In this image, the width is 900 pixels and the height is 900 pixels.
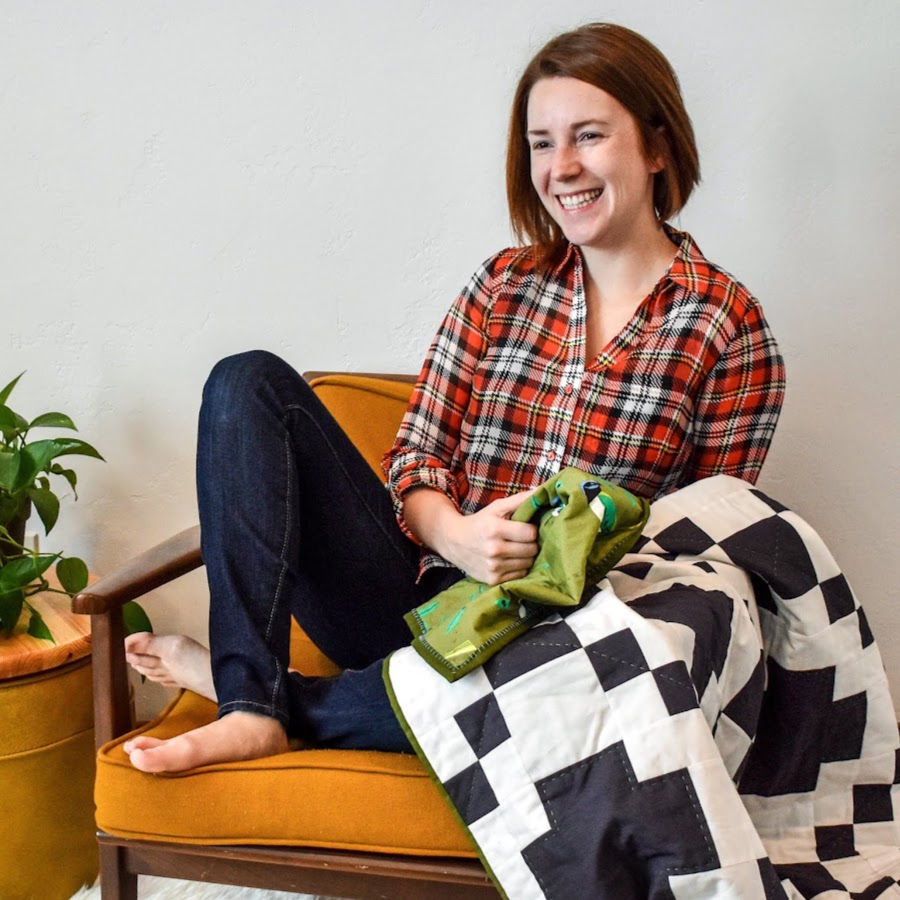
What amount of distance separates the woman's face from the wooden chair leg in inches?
38.5

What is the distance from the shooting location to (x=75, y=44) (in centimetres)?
198

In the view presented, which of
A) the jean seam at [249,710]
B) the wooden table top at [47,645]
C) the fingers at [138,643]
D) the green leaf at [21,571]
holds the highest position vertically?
the green leaf at [21,571]

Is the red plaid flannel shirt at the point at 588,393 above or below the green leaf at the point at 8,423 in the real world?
above

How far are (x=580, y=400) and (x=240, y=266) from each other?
811mm

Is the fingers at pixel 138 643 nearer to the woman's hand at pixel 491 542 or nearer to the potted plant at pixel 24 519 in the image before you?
the potted plant at pixel 24 519

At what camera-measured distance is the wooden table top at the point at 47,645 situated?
161 cm

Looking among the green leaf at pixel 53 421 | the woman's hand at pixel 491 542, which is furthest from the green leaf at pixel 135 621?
the woman's hand at pixel 491 542

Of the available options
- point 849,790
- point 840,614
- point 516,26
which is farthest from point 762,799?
point 516,26

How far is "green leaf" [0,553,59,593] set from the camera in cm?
166

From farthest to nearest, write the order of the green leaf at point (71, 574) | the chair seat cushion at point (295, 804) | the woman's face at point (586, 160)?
the green leaf at point (71, 574), the woman's face at point (586, 160), the chair seat cushion at point (295, 804)

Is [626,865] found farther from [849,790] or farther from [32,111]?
[32,111]

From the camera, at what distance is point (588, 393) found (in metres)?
1.49

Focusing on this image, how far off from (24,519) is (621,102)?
1.15 meters

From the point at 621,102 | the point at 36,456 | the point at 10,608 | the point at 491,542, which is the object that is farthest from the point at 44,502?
the point at 621,102
